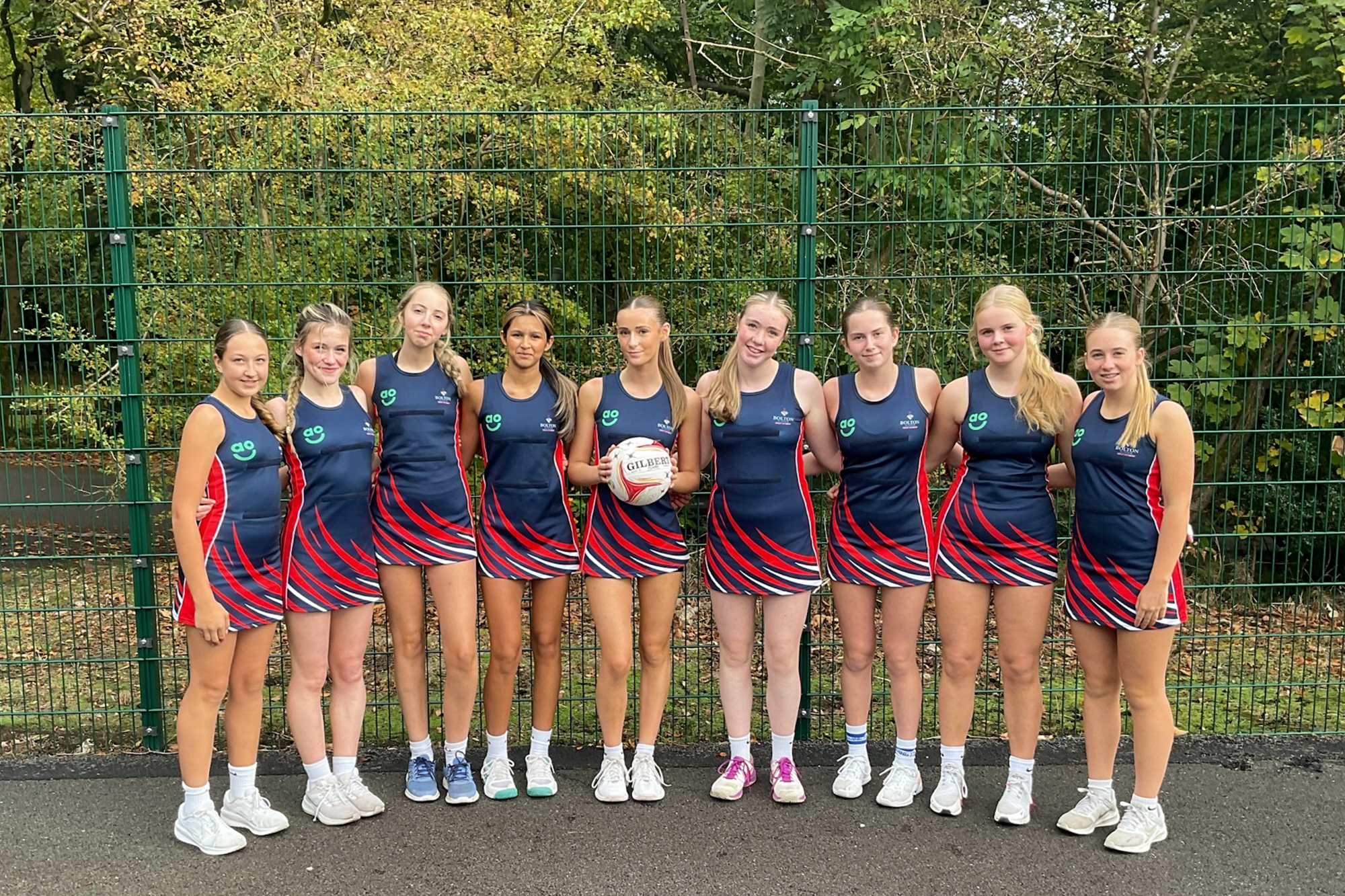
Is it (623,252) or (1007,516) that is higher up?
(623,252)

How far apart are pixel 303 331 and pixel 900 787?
9.88 ft

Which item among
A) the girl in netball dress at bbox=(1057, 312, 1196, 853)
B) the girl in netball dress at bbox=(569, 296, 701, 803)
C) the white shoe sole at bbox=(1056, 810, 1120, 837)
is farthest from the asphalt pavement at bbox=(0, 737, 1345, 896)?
the girl in netball dress at bbox=(569, 296, 701, 803)

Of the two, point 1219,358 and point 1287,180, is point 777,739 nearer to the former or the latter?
point 1219,358

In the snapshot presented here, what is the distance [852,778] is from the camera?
4.45 meters

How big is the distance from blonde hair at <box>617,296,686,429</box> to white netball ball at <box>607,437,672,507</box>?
0.22m

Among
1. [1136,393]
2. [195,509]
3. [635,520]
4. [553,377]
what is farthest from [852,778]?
[195,509]

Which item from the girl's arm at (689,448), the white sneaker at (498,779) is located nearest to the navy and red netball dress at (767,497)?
the girl's arm at (689,448)

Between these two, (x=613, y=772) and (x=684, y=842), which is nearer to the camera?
(x=684, y=842)

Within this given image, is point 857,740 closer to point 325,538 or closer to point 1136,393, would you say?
point 1136,393

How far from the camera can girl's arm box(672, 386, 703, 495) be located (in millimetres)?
4320

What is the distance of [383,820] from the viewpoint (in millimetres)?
4238

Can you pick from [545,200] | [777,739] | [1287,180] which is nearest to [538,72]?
[545,200]

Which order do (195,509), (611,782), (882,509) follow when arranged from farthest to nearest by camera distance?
(611,782)
(882,509)
(195,509)

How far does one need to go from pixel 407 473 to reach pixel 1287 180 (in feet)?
14.0
